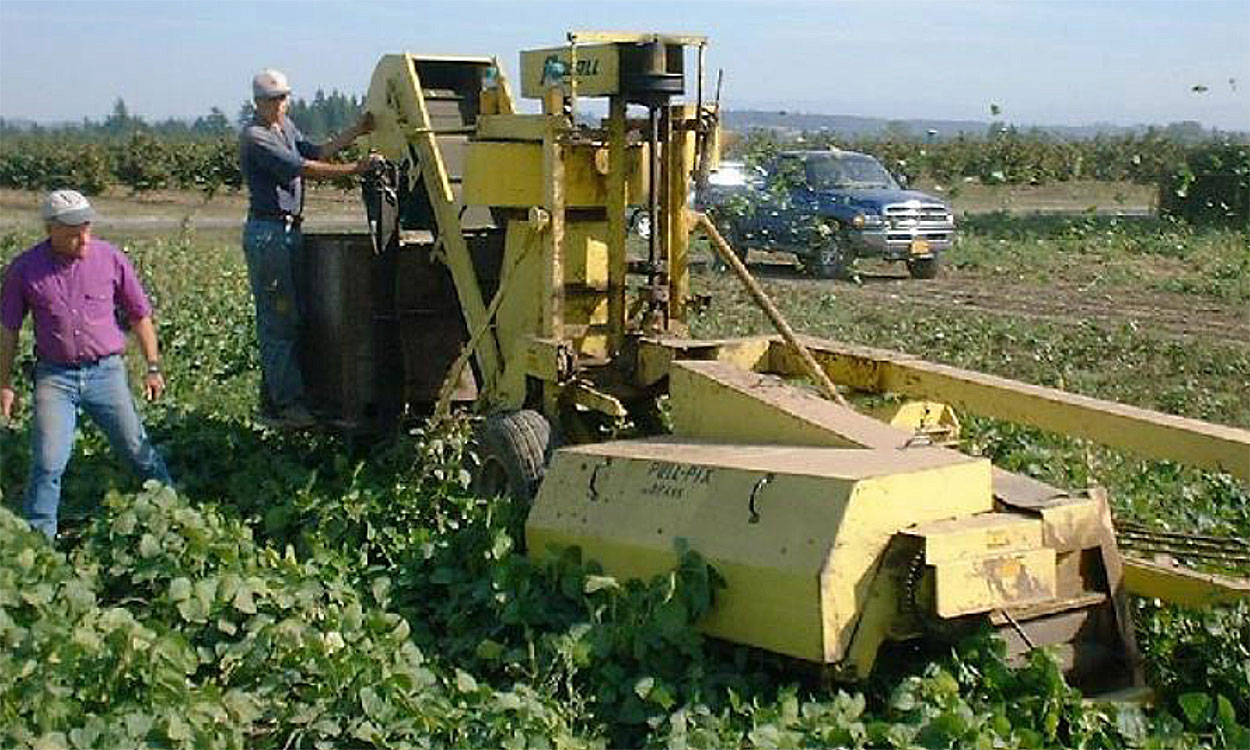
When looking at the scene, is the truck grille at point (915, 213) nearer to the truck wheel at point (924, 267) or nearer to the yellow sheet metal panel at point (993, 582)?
the truck wheel at point (924, 267)

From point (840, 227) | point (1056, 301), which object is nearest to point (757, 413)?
point (1056, 301)

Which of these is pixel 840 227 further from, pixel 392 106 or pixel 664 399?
pixel 664 399

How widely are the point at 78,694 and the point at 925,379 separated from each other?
148 inches

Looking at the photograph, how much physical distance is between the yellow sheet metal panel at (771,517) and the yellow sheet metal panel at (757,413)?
12 cm

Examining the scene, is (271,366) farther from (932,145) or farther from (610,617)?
(932,145)

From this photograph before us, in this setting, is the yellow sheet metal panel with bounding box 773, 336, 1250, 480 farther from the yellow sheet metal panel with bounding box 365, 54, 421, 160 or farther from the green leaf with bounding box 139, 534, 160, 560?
the green leaf with bounding box 139, 534, 160, 560

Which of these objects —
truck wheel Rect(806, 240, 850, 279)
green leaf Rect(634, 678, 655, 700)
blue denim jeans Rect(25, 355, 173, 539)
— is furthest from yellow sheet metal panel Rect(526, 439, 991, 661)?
truck wheel Rect(806, 240, 850, 279)

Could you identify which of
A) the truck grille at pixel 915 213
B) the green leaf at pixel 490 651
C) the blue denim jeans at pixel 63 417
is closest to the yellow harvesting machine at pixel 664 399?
the green leaf at pixel 490 651

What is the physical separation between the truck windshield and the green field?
1399 centimetres

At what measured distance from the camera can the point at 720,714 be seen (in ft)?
19.1

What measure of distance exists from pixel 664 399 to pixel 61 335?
9.46 ft

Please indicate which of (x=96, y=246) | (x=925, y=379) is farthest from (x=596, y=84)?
(x=96, y=246)

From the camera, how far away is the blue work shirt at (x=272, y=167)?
356 inches

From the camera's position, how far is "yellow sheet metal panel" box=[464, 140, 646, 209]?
7.96 m
